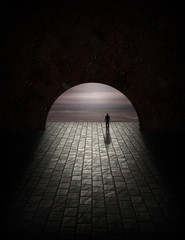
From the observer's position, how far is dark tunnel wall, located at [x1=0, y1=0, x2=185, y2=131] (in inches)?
417

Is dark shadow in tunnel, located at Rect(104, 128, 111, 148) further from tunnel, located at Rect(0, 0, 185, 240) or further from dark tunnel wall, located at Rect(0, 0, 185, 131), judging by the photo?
dark tunnel wall, located at Rect(0, 0, 185, 131)

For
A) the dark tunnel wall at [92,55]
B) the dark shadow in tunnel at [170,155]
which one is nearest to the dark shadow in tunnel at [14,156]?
the dark tunnel wall at [92,55]

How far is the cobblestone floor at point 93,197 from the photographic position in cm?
436

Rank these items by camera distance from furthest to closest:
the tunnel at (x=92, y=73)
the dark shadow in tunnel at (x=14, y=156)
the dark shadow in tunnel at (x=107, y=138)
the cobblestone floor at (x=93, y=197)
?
the dark shadow in tunnel at (x=107, y=138) → the tunnel at (x=92, y=73) → the dark shadow in tunnel at (x=14, y=156) → the cobblestone floor at (x=93, y=197)

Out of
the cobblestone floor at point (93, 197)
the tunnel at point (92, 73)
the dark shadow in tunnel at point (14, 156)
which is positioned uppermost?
the tunnel at point (92, 73)

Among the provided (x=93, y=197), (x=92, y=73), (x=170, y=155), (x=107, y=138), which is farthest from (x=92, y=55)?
(x=93, y=197)

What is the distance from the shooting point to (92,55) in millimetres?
11047

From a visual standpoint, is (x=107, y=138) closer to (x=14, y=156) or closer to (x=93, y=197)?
(x=14, y=156)

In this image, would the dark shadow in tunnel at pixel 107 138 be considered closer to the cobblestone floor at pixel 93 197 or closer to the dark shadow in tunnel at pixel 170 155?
the cobblestone floor at pixel 93 197

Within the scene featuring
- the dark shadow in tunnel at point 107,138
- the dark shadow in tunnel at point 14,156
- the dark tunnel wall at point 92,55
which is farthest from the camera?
the dark tunnel wall at point 92,55

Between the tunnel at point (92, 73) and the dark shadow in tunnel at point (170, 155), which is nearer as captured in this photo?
the dark shadow in tunnel at point (170, 155)

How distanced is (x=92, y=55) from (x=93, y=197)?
741 cm

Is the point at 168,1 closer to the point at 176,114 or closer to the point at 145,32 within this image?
the point at 145,32

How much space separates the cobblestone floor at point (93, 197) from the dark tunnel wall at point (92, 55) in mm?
3110
